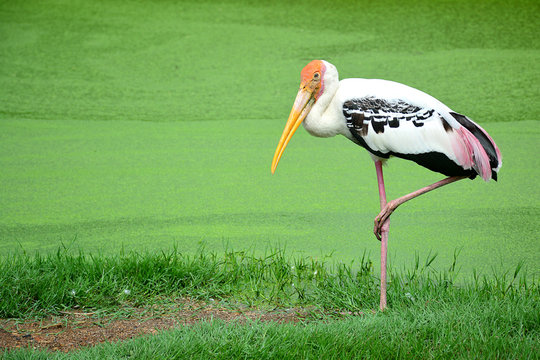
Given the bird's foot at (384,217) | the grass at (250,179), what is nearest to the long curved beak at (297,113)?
the bird's foot at (384,217)

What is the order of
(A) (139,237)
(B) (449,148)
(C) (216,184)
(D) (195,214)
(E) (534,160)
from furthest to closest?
(E) (534,160)
(C) (216,184)
(D) (195,214)
(A) (139,237)
(B) (449,148)

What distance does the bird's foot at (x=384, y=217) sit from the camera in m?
2.35

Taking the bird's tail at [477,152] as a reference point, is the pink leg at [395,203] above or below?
below

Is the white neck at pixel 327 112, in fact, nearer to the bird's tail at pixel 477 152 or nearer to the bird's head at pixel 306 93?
the bird's head at pixel 306 93

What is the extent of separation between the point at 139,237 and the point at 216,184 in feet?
2.09

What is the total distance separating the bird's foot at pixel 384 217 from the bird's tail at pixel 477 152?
265 millimetres

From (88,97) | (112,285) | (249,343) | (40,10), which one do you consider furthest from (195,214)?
(40,10)

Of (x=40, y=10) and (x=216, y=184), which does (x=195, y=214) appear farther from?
(x=40, y=10)

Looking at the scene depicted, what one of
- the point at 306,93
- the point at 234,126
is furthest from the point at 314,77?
the point at 234,126

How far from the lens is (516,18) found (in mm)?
5707

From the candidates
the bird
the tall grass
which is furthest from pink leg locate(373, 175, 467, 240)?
the tall grass

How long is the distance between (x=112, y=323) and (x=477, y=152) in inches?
52.8

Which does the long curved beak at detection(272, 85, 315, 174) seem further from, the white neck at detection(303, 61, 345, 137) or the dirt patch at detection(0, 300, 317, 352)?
the dirt patch at detection(0, 300, 317, 352)

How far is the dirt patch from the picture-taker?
7.48 ft
